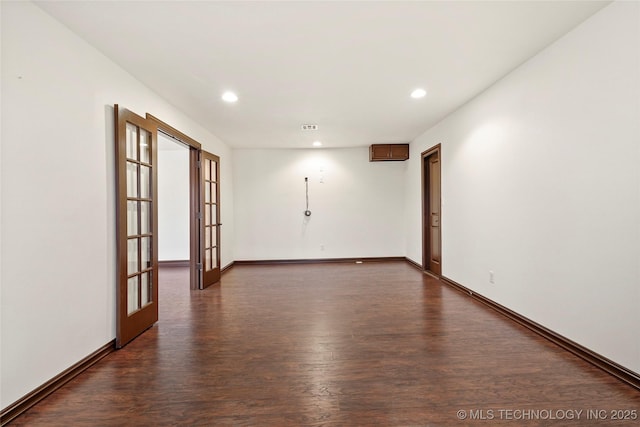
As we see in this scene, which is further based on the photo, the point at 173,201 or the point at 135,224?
the point at 173,201

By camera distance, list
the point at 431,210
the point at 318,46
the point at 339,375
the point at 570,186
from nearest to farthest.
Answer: the point at 339,375
the point at 570,186
the point at 318,46
the point at 431,210

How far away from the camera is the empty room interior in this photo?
1.86m

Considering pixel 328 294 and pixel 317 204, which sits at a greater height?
pixel 317 204

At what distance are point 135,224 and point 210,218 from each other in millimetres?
2220

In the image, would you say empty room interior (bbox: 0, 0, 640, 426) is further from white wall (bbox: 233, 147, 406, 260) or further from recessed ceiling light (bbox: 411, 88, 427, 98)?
white wall (bbox: 233, 147, 406, 260)

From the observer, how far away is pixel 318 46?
256cm

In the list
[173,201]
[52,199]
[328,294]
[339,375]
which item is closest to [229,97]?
[52,199]

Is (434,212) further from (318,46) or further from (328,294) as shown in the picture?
(318,46)

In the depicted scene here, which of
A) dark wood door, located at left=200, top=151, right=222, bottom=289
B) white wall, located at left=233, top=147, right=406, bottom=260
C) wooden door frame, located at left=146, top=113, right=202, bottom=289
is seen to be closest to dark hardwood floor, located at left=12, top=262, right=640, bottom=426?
wooden door frame, located at left=146, top=113, right=202, bottom=289

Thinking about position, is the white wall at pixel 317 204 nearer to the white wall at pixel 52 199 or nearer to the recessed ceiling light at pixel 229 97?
the recessed ceiling light at pixel 229 97

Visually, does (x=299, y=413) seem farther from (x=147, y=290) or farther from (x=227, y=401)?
(x=147, y=290)

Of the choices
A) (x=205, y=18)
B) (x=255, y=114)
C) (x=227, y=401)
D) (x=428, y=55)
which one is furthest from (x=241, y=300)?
(x=428, y=55)

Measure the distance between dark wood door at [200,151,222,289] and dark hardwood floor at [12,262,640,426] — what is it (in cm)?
129

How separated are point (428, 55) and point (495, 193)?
5.63 feet
